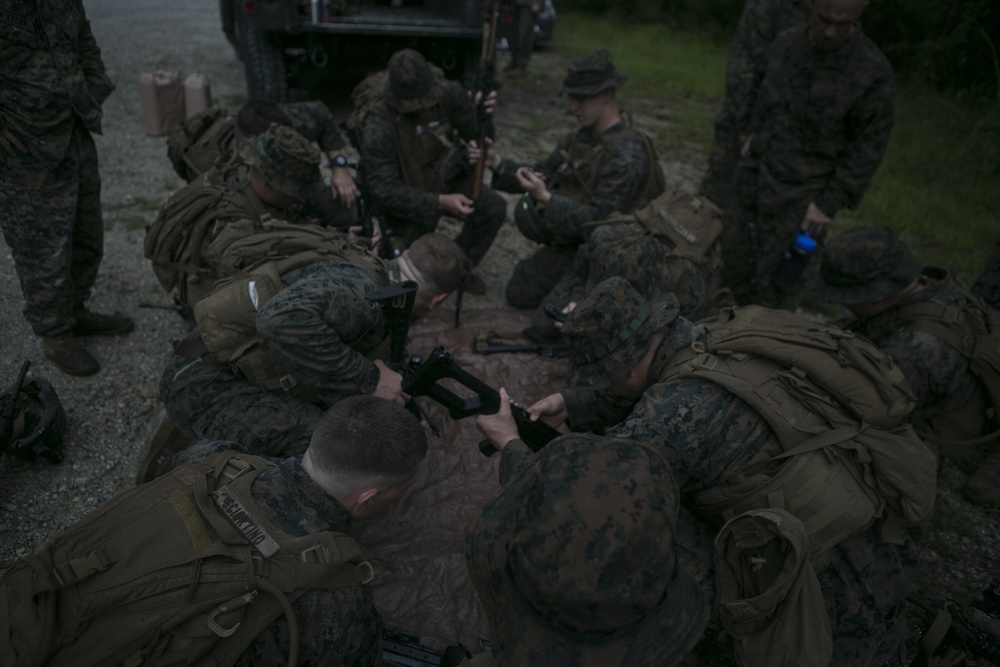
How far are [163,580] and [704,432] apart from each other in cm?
181

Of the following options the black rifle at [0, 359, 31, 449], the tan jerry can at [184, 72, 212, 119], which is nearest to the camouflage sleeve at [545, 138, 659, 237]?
the black rifle at [0, 359, 31, 449]

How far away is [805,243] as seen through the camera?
4762mm

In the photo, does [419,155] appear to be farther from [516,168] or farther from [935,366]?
[935,366]

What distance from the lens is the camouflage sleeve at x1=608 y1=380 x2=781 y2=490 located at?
93.2 inches

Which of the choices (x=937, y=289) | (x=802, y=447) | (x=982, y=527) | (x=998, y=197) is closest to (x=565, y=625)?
(x=802, y=447)

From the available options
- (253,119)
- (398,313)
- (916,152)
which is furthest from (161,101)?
(916,152)

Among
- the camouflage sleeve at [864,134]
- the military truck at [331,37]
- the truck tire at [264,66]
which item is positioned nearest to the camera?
the camouflage sleeve at [864,134]

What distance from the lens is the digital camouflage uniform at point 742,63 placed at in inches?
228

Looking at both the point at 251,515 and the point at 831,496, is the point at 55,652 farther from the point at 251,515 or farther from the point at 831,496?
the point at 831,496

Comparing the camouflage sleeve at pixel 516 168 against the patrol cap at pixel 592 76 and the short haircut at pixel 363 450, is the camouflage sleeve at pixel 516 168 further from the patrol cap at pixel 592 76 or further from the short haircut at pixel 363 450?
the short haircut at pixel 363 450

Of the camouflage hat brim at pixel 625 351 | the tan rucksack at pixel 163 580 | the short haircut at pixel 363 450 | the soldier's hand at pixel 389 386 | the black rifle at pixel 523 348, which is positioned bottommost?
the black rifle at pixel 523 348

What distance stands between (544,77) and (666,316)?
33.7 feet

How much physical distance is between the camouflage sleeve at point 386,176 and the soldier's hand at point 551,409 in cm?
225

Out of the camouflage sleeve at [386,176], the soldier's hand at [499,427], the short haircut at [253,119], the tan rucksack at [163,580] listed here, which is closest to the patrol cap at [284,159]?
the short haircut at [253,119]
